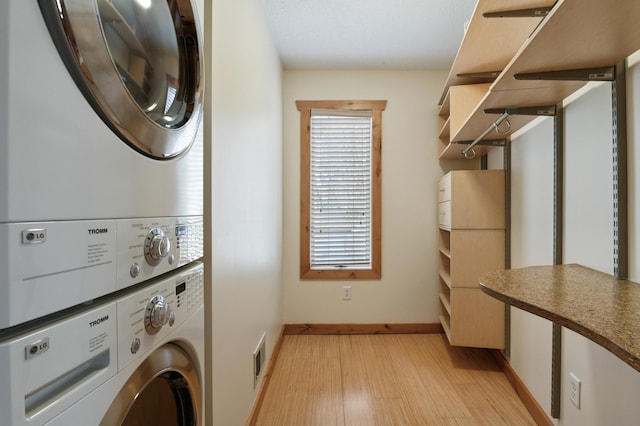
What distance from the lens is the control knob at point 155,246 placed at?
0.55m

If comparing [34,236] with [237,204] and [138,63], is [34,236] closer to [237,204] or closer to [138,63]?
[138,63]

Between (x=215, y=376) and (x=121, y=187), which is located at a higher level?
(x=121, y=187)

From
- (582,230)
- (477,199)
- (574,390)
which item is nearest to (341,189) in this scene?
(477,199)

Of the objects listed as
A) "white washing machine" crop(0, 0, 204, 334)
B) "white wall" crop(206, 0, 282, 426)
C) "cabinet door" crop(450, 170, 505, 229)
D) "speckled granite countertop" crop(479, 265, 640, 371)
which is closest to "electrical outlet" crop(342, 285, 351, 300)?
"white wall" crop(206, 0, 282, 426)

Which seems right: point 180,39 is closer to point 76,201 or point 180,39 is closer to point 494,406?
point 76,201

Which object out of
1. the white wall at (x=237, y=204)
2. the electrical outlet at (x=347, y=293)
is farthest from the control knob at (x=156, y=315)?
the electrical outlet at (x=347, y=293)

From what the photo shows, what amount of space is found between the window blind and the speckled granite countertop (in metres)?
1.66

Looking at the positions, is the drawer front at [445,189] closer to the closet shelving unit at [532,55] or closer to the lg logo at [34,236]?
the closet shelving unit at [532,55]

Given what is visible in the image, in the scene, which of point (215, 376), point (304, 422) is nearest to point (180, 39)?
point (215, 376)

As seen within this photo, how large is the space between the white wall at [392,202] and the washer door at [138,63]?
2005 millimetres

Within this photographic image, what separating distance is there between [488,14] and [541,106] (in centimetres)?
52

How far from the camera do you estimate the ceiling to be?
6.14ft

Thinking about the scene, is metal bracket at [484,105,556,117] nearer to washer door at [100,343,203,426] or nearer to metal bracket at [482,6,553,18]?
metal bracket at [482,6,553,18]

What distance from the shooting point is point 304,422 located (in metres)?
1.59
